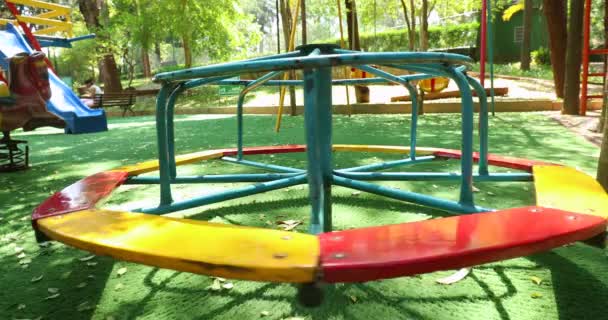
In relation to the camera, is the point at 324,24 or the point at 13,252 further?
the point at 324,24

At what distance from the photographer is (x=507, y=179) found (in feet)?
6.11

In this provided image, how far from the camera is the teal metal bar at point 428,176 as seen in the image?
6.06ft

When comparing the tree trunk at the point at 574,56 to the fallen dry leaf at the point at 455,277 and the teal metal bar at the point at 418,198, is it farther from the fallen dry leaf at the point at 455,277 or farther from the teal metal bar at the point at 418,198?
the fallen dry leaf at the point at 455,277

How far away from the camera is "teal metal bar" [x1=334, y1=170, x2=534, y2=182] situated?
1.85 meters

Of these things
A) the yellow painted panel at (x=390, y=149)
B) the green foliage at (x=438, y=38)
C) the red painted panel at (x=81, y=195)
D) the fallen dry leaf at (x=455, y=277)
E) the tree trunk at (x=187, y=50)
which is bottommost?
the fallen dry leaf at (x=455, y=277)

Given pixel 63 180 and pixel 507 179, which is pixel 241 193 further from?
pixel 63 180

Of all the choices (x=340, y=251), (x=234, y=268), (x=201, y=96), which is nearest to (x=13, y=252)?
(x=234, y=268)

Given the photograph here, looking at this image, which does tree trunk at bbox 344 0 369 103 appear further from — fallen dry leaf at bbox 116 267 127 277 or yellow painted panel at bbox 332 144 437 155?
fallen dry leaf at bbox 116 267 127 277

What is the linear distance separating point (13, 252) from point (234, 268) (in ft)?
4.65

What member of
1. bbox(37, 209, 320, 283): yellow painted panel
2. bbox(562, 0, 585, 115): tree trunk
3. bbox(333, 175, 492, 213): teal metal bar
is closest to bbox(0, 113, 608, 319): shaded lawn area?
bbox(333, 175, 492, 213): teal metal bar

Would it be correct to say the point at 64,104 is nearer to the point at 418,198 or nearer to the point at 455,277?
the point at 418,198

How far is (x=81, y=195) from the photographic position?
157 centimetres

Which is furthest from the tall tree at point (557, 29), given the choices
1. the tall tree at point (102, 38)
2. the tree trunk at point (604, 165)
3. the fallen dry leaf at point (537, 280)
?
the tall tree at point (102, 38)

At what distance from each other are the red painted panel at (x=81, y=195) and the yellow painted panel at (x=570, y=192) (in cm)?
145
